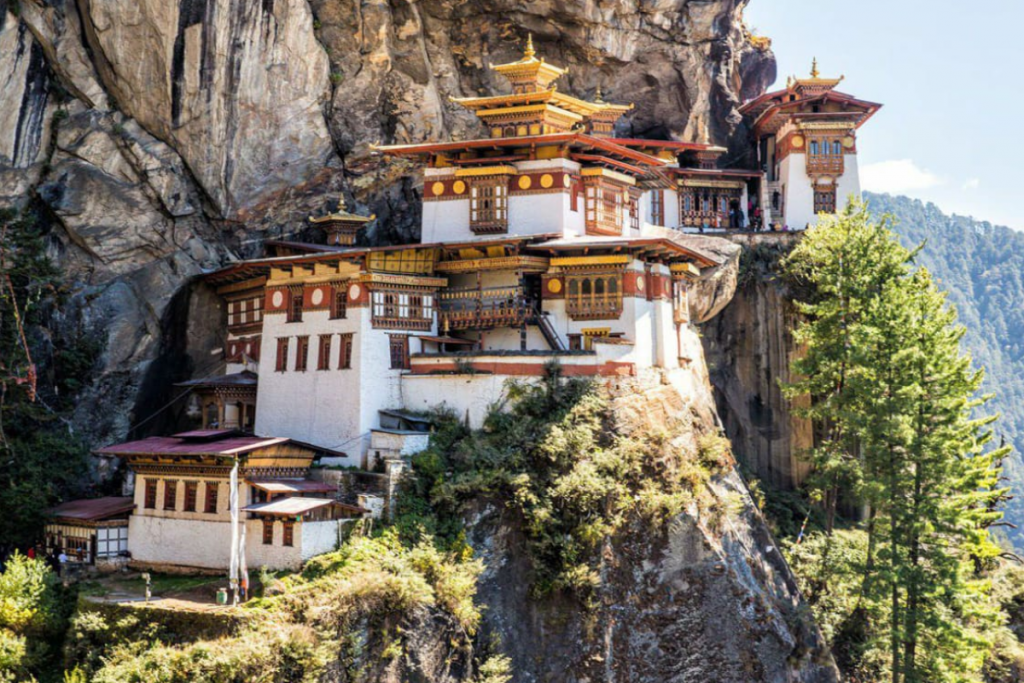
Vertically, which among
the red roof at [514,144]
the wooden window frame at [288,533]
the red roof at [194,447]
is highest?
the red roof at [514,144]

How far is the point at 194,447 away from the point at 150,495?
2364 millimetres

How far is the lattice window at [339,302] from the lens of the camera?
41.9m

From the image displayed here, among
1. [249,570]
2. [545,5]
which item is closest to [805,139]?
[545,5]

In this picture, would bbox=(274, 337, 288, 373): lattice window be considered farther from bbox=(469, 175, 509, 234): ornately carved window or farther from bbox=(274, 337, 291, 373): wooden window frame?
bbox=(469, 175, 509, 234): ornately carved window

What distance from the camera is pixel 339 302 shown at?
42125 mm

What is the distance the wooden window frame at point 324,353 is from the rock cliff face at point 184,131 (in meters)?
8.00

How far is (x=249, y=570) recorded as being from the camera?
34.2 m

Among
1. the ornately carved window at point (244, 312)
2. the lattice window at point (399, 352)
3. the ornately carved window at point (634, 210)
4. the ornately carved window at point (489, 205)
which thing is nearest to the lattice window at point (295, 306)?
the ornately carved window at point (244, 312)

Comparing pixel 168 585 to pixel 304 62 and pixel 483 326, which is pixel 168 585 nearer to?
pixel 483 326

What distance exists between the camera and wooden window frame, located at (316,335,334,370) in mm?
41812

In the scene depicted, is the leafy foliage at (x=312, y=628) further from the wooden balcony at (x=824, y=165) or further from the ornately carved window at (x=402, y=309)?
the wooden balcony at (x=824, y=165)

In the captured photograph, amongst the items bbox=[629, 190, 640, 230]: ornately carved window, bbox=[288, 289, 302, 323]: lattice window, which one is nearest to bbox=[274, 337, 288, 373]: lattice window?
bbox=[288, 289, 302, 323]: lattice window

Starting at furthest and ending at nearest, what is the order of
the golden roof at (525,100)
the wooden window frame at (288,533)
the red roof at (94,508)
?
the golden roof at (525,100)
the red roof at (94,508)
the wooden window frame at (288,533)

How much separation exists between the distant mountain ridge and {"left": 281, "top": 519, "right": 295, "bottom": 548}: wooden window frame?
86189 mm
